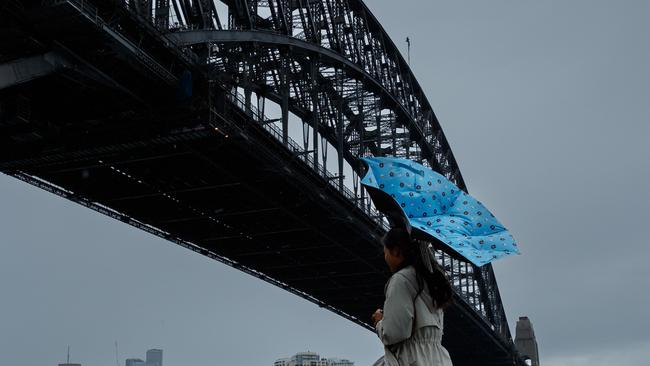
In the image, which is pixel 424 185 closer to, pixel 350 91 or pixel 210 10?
pixel 210 10

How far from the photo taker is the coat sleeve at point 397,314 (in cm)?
498

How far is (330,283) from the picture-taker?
65250 mm

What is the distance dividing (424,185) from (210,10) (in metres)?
29.5

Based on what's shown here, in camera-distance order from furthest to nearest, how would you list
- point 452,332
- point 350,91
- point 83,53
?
point 452,332, point 350,91, point 83,53

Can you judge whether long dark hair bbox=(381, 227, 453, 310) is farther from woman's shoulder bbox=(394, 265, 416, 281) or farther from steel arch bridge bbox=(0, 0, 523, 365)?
steel arch bridge bbox=(0, 0, 523, 365)

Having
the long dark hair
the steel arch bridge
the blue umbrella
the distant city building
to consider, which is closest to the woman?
the long dark hair

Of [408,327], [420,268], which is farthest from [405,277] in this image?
[408,327]

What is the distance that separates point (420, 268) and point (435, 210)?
0.53 metres

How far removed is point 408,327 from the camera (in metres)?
4.99

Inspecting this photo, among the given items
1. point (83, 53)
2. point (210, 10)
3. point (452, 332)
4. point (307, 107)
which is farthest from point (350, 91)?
point (452, 332)

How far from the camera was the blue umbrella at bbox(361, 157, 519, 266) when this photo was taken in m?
5.44

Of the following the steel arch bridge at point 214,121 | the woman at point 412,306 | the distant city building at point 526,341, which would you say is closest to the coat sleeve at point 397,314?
the woman at point 412,306

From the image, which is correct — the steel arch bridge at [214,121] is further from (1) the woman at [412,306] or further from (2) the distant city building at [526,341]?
(2) the distant city building at [526,341]

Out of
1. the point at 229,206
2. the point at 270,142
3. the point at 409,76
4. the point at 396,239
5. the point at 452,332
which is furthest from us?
the point at 452,332
